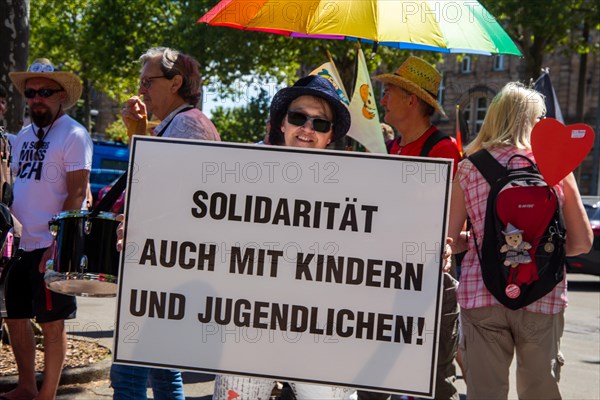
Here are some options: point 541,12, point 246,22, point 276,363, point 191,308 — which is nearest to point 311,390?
point 276,363

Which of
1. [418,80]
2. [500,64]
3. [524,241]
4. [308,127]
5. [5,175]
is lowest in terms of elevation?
[524,241]

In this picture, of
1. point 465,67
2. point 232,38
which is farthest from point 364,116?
point 465,67

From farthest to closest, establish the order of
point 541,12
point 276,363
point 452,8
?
point 541,12 → point 452,8 → point 276,363

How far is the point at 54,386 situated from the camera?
5.02 meters

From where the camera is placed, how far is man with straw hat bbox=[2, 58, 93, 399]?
5.00m

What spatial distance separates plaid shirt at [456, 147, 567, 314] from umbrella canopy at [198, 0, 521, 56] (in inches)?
39.3

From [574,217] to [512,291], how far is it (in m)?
0.41

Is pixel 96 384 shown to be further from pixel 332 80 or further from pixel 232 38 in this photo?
pixel 232 38

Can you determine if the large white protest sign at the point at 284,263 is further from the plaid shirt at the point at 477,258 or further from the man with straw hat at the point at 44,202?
the man with straw hat at the point at 44,202

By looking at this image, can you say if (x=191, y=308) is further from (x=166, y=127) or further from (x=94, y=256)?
(x=166, y=127)

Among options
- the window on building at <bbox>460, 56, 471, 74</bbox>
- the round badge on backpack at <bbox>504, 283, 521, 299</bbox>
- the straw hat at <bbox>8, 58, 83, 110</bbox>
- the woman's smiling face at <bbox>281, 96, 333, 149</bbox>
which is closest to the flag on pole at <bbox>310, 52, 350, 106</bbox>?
the woman's smiling face at <bbox>281, 96, 333, 149</bbox>

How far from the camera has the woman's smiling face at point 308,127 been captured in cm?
321

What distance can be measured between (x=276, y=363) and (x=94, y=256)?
1.12m

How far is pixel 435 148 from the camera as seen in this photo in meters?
4.27
